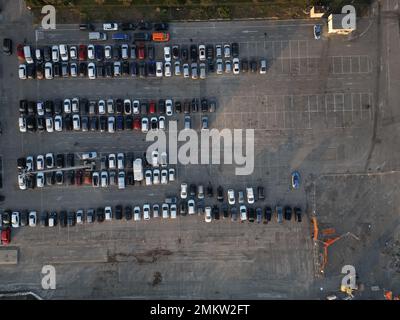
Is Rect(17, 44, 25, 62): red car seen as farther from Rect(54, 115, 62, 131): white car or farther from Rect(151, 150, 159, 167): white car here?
Rect(151, 150, 159, 167): white car

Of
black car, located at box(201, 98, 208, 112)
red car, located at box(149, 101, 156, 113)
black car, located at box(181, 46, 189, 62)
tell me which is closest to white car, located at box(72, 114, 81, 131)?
red car, located at box(149, 101, 156, 113)

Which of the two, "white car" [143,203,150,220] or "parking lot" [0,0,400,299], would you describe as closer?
"white car" [143,203,150,220]

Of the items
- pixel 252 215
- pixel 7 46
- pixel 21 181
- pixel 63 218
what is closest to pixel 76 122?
pixel 21 181

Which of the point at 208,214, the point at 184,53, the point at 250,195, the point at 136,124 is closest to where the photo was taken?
the point at 208,214

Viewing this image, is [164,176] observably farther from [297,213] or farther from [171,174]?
[297,213]

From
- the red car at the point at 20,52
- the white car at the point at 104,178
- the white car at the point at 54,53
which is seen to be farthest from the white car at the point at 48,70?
the white car at the point at 104,178

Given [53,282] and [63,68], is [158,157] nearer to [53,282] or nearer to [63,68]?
[63,68]
